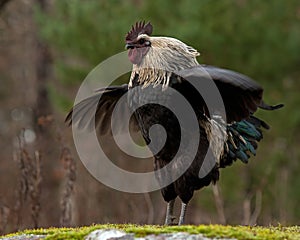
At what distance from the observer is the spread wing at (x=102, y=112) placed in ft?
20.6

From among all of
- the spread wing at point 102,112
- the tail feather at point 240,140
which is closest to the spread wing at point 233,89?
the tail feather at point 240,140

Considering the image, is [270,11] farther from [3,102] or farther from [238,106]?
[3,102]

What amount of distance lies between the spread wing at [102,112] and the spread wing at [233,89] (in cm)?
106

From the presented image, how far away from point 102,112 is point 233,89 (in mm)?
1864

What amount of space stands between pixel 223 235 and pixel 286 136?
1036 centimetres

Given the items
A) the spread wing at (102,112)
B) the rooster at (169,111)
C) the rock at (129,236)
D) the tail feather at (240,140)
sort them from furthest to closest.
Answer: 1. the spread wing at (102,112)
2. the tail feather at (240,140)
3. the rooster at (169,111)
4. the rock at (129,236)

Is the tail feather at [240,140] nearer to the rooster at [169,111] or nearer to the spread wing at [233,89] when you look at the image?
the rooster at [169,111]

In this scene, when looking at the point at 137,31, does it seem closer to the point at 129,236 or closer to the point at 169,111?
the point at 169,111

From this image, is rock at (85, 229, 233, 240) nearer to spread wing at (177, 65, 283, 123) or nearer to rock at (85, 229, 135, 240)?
rock at (85, 229, 135, 240)

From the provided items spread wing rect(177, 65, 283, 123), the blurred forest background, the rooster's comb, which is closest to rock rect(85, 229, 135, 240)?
spread wing rect(177, 65, 283, 123)

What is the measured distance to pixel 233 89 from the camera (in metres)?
5.08

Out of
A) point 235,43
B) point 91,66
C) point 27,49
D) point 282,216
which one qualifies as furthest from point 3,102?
point 282,216

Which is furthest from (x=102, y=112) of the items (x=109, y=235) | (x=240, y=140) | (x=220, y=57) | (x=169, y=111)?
(x=220, y=57)

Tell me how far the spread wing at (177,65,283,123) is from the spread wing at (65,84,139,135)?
1063mm
